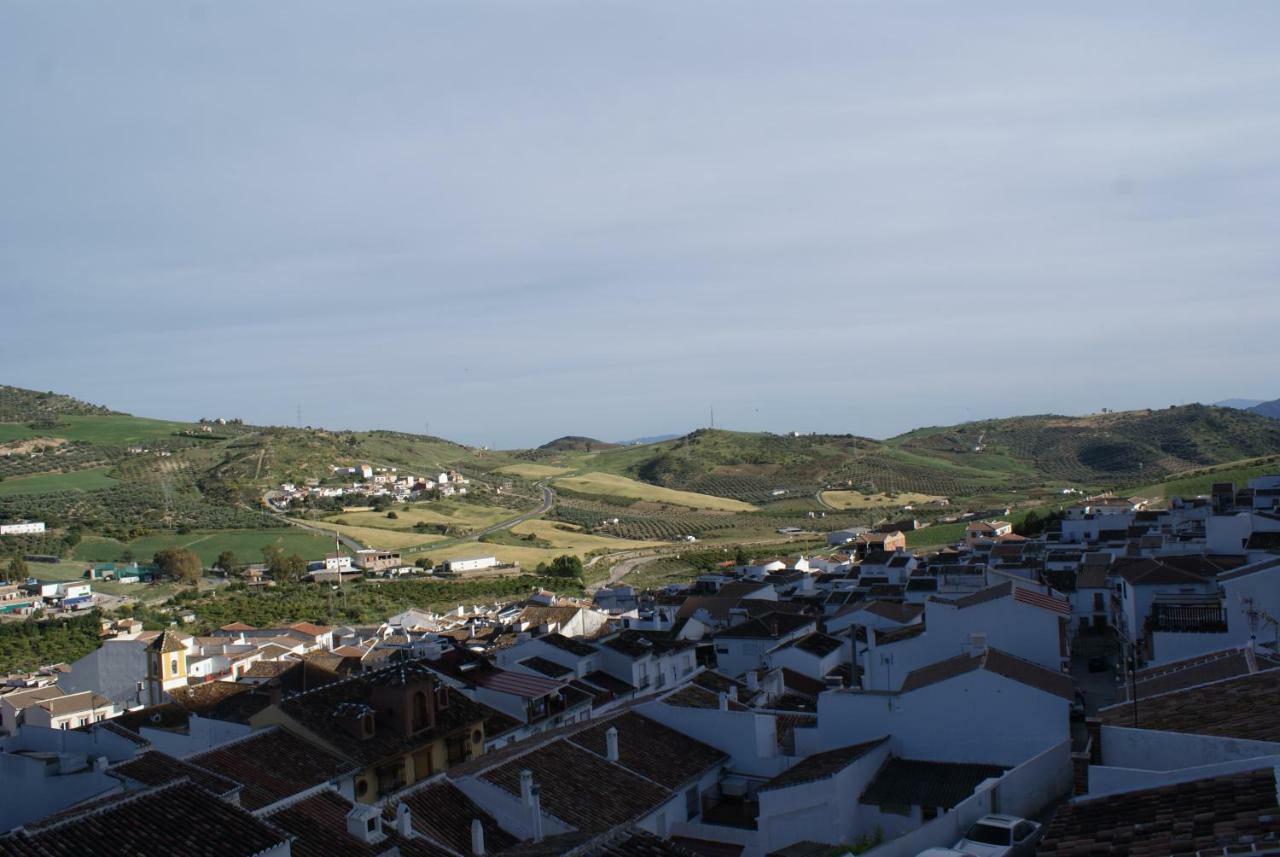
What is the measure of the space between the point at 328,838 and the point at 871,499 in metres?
116

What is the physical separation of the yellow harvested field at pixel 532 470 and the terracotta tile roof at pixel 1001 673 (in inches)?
5998

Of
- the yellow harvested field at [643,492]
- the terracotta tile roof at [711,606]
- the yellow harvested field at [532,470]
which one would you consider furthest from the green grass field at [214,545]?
the yellow harvested field at [532,470]

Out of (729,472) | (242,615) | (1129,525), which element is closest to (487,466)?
(729,472)

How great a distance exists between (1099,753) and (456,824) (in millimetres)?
10108

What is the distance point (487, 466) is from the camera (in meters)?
182

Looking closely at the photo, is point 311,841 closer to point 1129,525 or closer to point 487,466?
point 1129,525

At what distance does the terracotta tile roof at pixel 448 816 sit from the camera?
17219mm

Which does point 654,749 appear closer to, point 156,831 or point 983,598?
point 983,598

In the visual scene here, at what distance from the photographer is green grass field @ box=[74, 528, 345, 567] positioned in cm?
8612

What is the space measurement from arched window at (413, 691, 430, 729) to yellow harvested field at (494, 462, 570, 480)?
14743 centimetres

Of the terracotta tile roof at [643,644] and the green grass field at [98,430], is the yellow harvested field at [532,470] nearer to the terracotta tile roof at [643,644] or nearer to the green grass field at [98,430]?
the green grass field at [98,430]

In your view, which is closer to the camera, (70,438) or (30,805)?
(30,805)

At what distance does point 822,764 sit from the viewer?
1862cm

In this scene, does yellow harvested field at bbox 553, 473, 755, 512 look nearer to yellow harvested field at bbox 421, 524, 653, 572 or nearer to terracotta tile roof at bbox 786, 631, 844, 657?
yellow harvested field at bbox 421, 524, 653, 572
